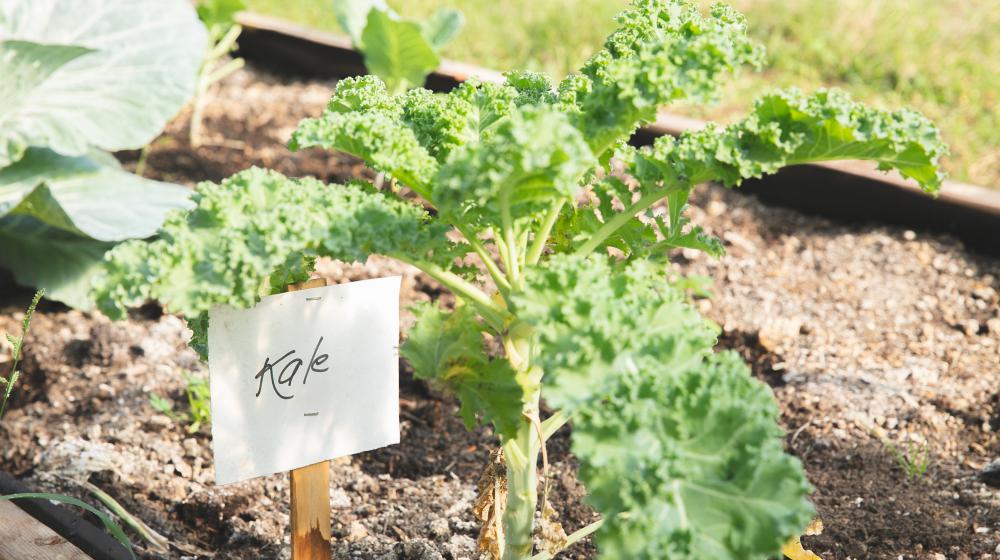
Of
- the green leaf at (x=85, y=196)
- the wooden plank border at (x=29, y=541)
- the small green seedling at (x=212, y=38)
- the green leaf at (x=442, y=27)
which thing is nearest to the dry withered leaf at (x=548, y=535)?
the wooden plank border at (x=29, y=541)

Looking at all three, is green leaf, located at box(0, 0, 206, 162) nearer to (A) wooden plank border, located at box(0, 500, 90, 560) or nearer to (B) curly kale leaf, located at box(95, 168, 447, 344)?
(A) wooden plank border, located at box(0, 500, 90, 560)

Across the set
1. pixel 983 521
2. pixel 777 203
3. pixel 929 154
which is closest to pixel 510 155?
pixel 929 154

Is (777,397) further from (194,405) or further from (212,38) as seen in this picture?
(212,38)

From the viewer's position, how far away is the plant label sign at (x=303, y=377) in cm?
149

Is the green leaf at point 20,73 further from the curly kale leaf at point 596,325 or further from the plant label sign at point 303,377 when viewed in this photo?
the curly kale leaf at point 596,325

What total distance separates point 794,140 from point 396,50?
2.41 meters

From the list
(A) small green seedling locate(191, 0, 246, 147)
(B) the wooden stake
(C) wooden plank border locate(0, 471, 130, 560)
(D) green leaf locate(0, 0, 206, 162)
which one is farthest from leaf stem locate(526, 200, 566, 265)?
(A) small green seedling locate(191, 0, 246, 147)

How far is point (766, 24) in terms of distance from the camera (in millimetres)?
4723

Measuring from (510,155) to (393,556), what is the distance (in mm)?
1024

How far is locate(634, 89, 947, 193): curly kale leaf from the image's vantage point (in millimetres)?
1334

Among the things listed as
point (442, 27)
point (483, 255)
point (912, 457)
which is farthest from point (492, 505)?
point (442, 27)

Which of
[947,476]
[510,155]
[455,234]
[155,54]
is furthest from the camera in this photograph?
[455,234]

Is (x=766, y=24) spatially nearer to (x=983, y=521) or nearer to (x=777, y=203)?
(x=777, y=203)

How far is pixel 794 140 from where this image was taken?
1.36m
